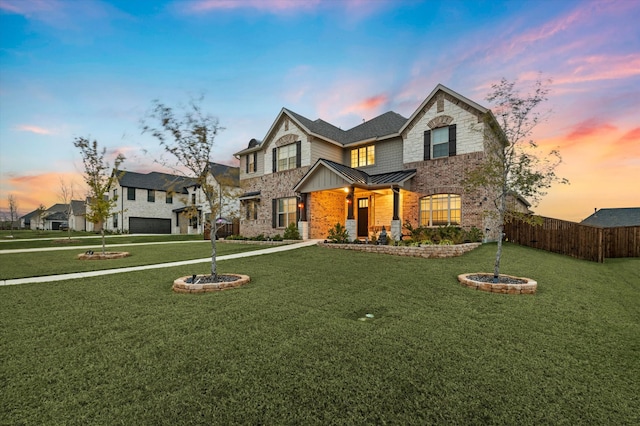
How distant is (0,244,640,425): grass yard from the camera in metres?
2.48

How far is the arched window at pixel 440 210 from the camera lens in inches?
574

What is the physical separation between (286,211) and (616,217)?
1367 inches

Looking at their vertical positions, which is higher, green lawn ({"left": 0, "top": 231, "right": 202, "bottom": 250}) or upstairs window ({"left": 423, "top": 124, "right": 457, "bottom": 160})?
upstairs window ({"left": 423, "top": 124, "right": 457, "bottom": 160})

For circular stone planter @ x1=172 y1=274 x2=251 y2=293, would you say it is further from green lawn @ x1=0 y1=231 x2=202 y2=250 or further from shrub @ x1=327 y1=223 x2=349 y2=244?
green lawn @ x1=0 y1=231 x2=202 y2=250

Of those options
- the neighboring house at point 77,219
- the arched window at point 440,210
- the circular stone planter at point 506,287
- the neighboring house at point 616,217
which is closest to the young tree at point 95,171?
the circular stone planter at point 506,287

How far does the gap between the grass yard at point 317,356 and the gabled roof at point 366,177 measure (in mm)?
8663

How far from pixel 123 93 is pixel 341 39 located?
13.6 meters

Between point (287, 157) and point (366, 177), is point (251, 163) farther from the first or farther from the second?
point (366, 177)

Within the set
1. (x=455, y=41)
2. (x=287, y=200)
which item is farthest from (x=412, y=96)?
(x=287, y=200)

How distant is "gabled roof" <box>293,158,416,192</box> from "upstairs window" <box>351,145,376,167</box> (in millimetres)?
1372

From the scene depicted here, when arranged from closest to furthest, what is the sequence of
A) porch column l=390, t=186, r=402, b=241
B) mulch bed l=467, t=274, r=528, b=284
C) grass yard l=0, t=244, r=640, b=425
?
1. grass yard l=0, t=244, r=640, b=425
2. mulch bed l=467, t=274, r=528, b=284
3. porch column l=390, t=186, r=402, b=241

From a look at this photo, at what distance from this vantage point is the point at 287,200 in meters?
19.7

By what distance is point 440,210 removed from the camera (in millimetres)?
15055

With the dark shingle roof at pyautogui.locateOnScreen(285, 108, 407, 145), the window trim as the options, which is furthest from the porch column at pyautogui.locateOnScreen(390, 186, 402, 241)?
the dark shingle roof at pyautogui.locateOnScreen(285, 108, 407, 145)
